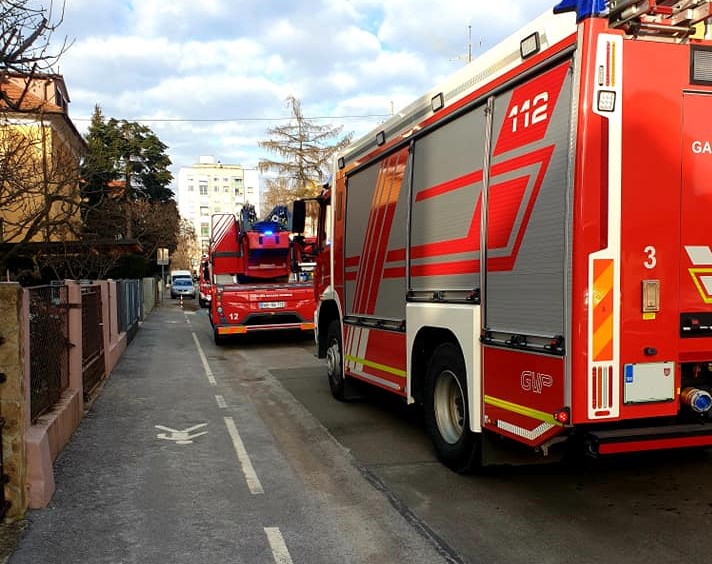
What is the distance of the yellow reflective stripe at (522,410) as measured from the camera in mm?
4116

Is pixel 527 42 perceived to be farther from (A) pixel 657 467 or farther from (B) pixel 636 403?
(A) pixel 657 467

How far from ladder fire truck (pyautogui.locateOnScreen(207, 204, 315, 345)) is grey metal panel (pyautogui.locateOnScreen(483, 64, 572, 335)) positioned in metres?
11.2

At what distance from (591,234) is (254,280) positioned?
47.4 ft

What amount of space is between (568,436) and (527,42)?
2643mm

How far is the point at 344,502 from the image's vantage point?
5.02 metres

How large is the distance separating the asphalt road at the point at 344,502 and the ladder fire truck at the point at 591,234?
585mm

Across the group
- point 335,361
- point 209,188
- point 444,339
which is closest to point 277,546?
point 444,339

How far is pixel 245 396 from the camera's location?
981 cm

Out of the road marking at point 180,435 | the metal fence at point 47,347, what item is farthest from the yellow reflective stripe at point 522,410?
the metal fence at point 47,347

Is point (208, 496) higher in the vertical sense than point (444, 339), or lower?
lower

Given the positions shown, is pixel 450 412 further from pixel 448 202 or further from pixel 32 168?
pixel 32 168

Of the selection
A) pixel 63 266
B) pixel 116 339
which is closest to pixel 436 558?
pixel 116 339

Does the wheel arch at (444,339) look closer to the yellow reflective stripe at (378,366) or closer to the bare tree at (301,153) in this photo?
the yellow reflective stripe at (378,366)

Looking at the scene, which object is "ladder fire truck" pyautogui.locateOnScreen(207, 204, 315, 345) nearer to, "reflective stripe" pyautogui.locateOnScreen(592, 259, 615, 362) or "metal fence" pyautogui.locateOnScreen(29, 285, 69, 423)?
"metal fence" pyautogui.locateOnScreen(29, 285, 69, 423)
